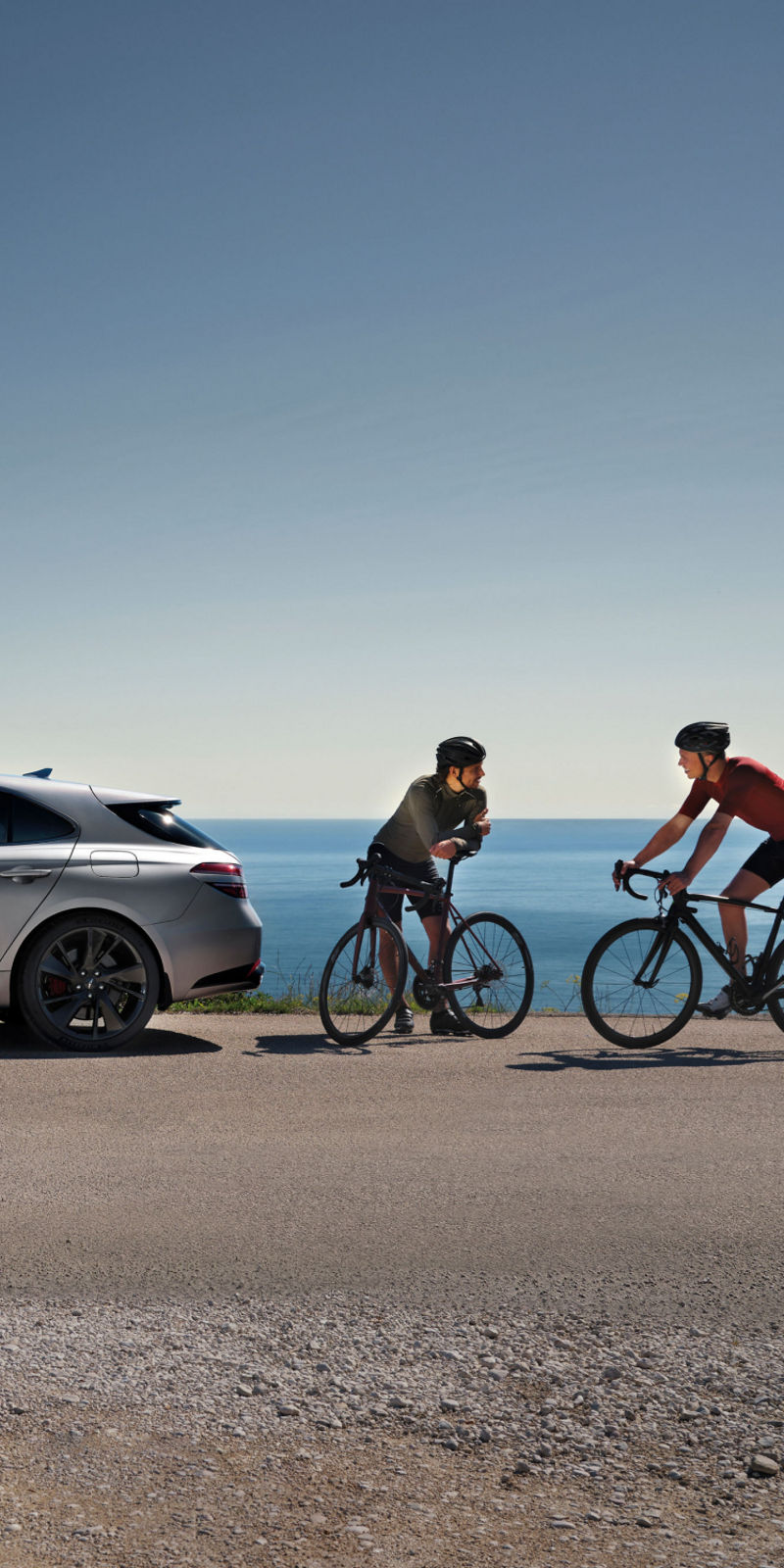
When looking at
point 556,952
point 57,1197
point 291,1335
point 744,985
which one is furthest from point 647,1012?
point 556,952

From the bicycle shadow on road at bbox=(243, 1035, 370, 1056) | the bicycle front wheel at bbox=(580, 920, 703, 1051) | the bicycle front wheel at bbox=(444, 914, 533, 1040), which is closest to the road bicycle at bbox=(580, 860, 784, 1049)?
the bicycle front wheel at bbox=(580, 920, 703, 1051)

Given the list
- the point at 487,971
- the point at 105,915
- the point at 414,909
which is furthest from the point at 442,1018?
the point at 105,915

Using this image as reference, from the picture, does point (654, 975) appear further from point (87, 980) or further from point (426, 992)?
point (87, 980)

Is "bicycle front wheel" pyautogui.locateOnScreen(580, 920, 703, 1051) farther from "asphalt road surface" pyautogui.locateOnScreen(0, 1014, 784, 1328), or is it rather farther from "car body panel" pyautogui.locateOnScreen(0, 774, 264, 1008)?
"car body panel" pyautogui.locateOnScreen(0, 774, 264, 1008)

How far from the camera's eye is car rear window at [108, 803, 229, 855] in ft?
28.7

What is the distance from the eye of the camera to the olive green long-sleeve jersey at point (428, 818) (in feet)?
31.2

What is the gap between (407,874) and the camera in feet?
31.5

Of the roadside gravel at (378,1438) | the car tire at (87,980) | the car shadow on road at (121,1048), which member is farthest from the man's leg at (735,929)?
Answer: the roadside gravel at (378,1438)

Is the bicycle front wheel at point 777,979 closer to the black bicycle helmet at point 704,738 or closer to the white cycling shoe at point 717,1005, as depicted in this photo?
the white cycling shoe at point 717,1005

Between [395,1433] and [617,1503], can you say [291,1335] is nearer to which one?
[395,1433]

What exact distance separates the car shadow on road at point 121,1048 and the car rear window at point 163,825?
4.49 ft

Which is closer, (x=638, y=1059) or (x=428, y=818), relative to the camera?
(x=638, y=1059)

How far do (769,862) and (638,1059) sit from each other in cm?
181

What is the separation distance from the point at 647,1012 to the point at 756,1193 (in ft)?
11.8
